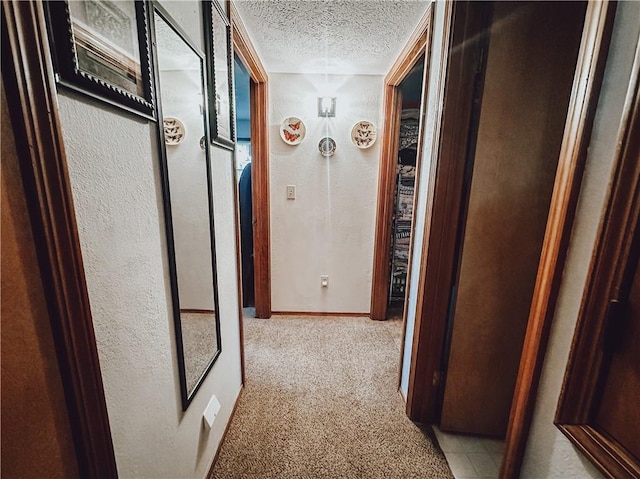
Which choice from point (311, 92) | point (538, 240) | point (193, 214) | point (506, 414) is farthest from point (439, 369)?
point (311, 92)

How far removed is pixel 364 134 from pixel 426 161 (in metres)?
1.10

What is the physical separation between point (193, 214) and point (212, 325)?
0.52m

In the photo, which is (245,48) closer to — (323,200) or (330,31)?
(330,31)

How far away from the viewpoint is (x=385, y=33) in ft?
5.62

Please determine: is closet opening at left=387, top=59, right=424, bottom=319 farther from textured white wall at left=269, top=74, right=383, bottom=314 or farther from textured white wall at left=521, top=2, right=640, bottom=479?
Result: textured white wall at left=521, top=2, right=640, bottom=479

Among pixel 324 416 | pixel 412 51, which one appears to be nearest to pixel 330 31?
pixel 412 51

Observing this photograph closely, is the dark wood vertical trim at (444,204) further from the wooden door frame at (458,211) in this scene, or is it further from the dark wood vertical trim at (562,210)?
the dark wood vertical trim at (562,210)

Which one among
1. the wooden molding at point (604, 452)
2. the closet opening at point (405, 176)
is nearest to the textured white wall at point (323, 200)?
the closet opening at point (405, 176)

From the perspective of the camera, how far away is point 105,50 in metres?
0.61

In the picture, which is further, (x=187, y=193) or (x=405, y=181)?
(x=405, y=181)

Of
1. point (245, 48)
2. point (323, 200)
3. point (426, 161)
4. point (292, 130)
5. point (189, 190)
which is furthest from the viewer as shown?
point (323, 200)

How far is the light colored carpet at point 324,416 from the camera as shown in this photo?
1336mm

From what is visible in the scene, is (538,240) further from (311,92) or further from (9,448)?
(311,92)

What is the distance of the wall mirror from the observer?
2.79ft
